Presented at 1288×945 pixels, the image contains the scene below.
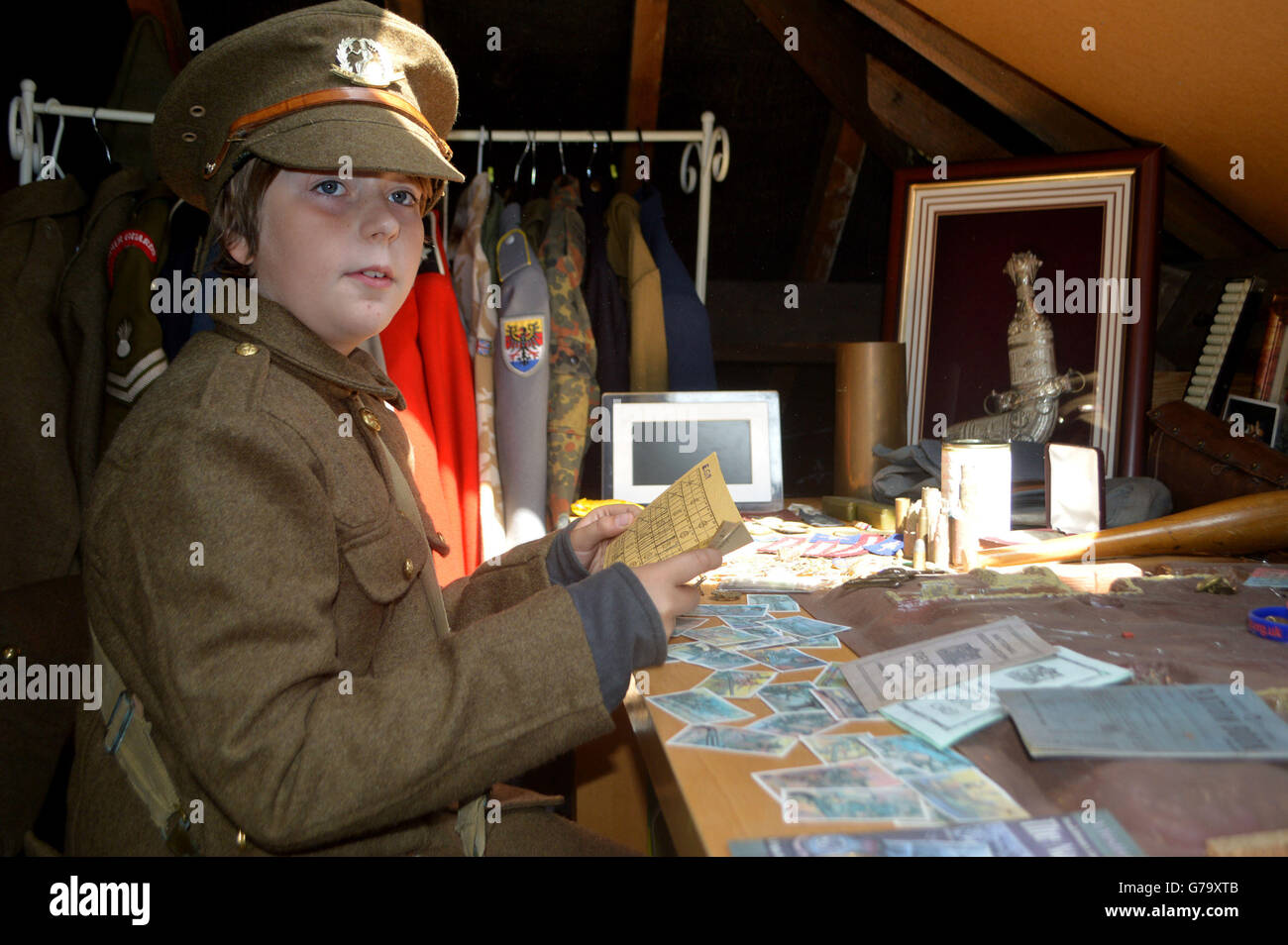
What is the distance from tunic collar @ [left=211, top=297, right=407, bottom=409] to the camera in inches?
44.3

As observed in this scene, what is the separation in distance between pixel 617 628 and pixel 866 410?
1.53 meters

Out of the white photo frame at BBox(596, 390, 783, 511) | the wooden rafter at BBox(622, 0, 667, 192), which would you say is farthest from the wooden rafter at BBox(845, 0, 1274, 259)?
the white photo frame at BBox(596, 390, 783, 511)

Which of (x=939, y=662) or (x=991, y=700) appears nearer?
(x=991, y=700)

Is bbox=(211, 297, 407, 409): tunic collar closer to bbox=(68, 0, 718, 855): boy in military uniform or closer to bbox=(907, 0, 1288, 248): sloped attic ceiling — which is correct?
bbox=(68, 0, 718, 855): boy in military uniform

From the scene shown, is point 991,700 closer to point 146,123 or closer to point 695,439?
point 695,439

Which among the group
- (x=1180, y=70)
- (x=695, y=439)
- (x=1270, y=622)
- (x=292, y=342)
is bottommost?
(x=1270, y=622)

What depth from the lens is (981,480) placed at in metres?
1.84

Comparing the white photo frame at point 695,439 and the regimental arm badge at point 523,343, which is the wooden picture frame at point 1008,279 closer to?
the white photo frame at point 695,439

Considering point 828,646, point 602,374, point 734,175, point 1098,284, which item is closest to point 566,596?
point 828,646

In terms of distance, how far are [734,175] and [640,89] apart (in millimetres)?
625

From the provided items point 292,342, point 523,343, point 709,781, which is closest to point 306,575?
point 292,342

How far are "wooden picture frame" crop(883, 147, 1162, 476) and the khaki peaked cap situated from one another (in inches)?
69.3

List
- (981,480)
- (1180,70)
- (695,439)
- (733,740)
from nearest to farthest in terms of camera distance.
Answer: (733,740)
(981,480)
(1180,70)
(695,439)
